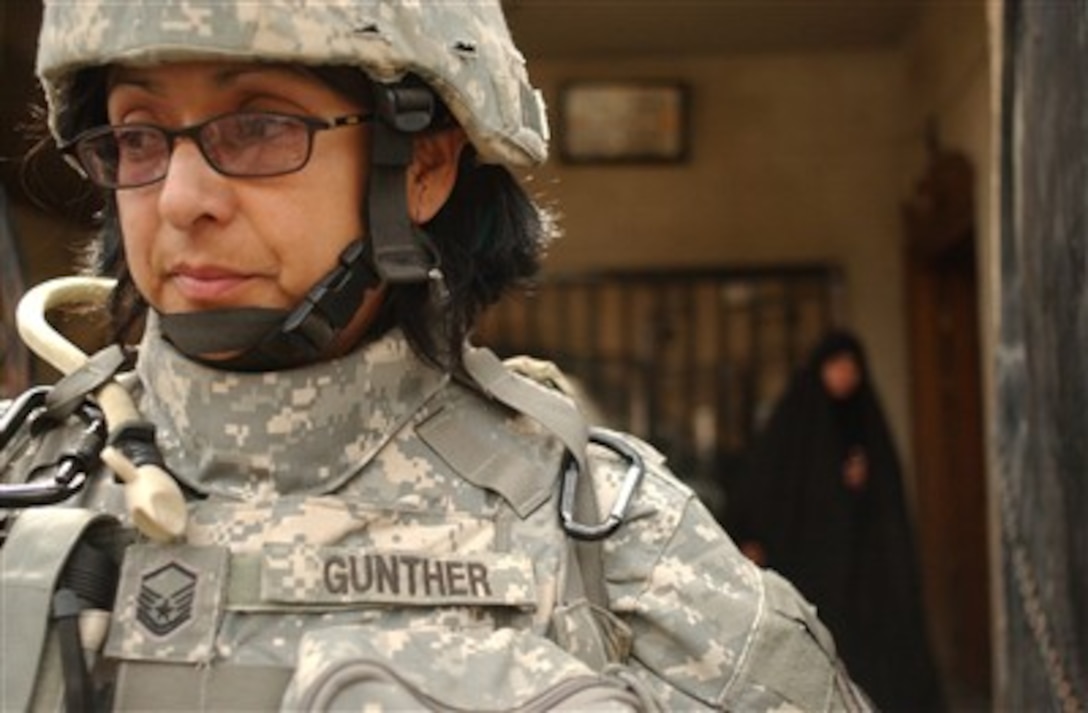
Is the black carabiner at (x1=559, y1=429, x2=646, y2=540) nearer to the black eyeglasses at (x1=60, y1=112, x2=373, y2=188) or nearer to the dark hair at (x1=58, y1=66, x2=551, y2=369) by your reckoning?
the dark hair at (x1=58, y1=66, x2=551, y2=369)

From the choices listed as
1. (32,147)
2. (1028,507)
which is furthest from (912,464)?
(32,147)

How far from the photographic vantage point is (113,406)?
223cm

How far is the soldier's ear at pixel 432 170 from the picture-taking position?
7.61ft

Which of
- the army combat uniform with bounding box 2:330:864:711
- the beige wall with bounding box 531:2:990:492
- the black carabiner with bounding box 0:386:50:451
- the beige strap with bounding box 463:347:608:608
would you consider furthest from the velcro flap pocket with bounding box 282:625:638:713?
the beige wall with bounding box 531:2:990:492

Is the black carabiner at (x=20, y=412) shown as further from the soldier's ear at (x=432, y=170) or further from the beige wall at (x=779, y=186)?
the beige wall at (x=779, y=186)

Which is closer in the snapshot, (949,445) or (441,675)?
(441,675)

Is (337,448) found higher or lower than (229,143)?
lower

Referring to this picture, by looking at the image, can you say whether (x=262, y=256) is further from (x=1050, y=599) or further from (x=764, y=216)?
(x=764, y=216)

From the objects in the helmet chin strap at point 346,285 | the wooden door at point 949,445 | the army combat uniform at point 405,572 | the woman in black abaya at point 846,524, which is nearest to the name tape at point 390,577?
the army combat uniform at point 405,572

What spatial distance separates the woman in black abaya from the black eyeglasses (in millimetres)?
4696

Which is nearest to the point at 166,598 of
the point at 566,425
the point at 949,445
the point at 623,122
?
the point at 566,425

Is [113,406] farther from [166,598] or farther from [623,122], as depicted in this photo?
[623,122]

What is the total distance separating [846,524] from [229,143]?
483 cm

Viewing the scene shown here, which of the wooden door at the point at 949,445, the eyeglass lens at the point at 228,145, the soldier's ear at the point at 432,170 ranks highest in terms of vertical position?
the eyeglass lens at the point at 228,145
